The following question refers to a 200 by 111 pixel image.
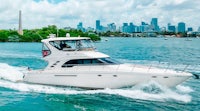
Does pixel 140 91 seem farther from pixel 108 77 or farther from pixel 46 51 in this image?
pixel 46 51

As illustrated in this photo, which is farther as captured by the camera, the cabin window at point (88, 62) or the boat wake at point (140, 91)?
the cabin window at point (88, 62)

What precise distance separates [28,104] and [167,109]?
8.30m

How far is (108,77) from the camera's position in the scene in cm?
2334

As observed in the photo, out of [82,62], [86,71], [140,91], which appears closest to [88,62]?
[82,62]

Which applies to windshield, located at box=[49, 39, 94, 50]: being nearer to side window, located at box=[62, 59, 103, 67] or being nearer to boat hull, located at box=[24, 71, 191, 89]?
side window, located at box=[62, 59, 103, 67]

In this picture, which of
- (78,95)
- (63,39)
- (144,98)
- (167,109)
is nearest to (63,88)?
(78,95)

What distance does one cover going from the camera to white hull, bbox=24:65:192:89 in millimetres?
22562

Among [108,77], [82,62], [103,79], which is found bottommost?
[103,79]

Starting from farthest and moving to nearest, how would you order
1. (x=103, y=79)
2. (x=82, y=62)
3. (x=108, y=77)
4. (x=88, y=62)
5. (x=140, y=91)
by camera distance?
(x=82, y=62) → (x=88, y=62) → (x=103, y=79) → (x=108, y=77) → (x=140, y=91)

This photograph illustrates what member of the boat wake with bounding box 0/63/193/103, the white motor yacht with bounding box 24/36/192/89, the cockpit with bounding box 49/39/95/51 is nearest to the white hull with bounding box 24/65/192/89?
the white motor yacht with bounding box 24/36/192/89

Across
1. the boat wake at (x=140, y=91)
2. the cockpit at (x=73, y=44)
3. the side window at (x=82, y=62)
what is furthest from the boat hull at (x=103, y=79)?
the cockpit at (x=73, y=44)

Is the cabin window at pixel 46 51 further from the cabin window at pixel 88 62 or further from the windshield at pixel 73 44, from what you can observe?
the cabin window at pixel 88 62

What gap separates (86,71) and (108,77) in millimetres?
1579

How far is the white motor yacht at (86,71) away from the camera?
22812 millimetres
